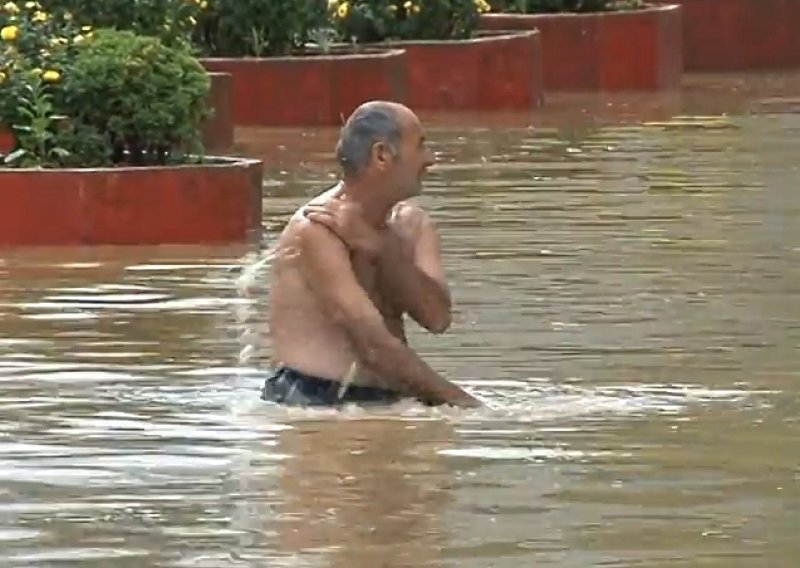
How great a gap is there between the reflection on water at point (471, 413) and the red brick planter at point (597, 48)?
27.5ft

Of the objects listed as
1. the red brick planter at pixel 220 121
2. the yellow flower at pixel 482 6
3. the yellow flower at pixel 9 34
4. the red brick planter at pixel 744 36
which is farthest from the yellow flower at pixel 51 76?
the red brick planter at pixel 744 36

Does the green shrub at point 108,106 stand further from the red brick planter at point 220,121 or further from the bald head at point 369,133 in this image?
the bald head at point 369,133

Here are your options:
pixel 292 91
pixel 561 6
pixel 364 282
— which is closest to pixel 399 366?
pixel 364 282

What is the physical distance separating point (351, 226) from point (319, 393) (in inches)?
20.0

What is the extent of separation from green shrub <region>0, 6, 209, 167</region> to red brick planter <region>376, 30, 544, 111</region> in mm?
6953

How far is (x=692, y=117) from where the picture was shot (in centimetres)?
1962

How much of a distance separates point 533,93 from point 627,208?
7099 millimetres

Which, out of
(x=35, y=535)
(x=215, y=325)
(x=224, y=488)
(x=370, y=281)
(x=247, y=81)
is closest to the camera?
(x=35, y=535)

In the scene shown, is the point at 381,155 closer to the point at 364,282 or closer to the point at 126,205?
the point at 364,282

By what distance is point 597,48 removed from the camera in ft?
75.0

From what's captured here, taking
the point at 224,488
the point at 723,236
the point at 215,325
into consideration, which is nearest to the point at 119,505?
the point at 224,488

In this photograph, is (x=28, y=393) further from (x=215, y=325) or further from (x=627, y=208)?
(x=627, y=208)

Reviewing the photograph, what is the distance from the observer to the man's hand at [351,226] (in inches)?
333

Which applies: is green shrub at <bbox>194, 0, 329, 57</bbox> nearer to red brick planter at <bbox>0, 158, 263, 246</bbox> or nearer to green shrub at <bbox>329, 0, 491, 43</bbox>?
green shrub at <bbox>329, 0, 491, 43</bbox>
